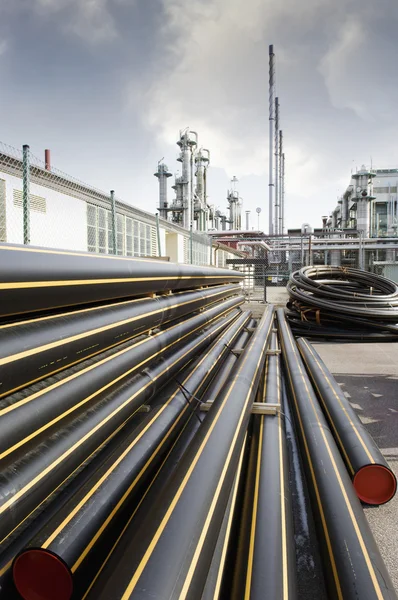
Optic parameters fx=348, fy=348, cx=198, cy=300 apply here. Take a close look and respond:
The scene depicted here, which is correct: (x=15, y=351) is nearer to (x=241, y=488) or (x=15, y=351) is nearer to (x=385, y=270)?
(x=241, y=488)

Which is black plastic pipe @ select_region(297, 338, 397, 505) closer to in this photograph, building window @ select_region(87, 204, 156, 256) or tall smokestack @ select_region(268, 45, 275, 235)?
building window @ select_region(87, 204, 156, 256)

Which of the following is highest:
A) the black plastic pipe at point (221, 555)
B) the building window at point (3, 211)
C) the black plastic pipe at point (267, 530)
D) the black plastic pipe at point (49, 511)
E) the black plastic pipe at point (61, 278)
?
the building window at point (3, 211)

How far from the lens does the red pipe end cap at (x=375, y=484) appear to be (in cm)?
178

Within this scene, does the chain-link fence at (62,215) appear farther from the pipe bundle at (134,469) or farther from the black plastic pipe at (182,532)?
the black plastic pipe at (182,532)

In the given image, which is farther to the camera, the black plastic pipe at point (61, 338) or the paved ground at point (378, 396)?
the paved ground at point (378, 396)

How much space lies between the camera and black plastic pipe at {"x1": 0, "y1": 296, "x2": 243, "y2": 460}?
1191 millimetres

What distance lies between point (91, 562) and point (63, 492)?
0.28 m


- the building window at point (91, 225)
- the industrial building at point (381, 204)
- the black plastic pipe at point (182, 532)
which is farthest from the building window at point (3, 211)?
the industrial building at point (381, 204)

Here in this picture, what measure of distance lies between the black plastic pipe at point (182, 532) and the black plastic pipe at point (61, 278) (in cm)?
85

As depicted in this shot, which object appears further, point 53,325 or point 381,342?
point 381,342

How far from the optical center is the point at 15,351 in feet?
4.01

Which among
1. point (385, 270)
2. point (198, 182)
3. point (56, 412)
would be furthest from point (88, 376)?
point (198, 182)

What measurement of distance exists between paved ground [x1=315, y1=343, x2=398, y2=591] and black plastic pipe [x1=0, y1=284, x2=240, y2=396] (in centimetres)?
161

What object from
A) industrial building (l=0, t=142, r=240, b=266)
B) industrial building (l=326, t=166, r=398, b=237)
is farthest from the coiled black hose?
industrial building (l=326, t=166, r=398, b=237)
